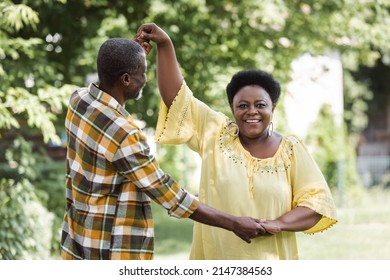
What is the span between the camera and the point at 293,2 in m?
7.89

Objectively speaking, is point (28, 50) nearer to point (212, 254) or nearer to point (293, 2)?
point (293, 2)

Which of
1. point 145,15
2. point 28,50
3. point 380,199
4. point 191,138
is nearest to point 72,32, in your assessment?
point 145,15

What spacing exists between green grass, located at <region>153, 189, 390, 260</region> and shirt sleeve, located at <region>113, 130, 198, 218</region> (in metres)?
4.56

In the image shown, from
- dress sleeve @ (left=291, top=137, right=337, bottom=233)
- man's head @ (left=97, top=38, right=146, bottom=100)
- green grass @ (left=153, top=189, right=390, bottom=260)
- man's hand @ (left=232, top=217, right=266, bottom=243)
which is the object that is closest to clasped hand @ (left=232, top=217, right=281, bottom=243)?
man's hand @ (left=232, top=217, right=266, bottom=243)

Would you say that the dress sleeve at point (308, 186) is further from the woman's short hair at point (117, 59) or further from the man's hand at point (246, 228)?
the woman's short hair at point (117, 59)

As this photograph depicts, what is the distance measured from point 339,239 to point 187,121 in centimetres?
594

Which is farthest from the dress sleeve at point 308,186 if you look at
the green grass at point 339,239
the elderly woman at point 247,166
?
the green grass at point 339,239

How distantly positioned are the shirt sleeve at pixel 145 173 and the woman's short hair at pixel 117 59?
261 mm

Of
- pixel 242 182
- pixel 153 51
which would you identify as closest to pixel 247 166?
pixel 242 182

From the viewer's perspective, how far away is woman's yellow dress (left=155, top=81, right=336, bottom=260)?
2994 millimetres

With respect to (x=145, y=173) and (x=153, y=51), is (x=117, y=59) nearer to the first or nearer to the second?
(x=145, y=173)

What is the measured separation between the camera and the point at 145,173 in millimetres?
2627

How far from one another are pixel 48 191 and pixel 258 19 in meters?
3.12

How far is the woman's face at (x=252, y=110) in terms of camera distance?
10.00 feet
